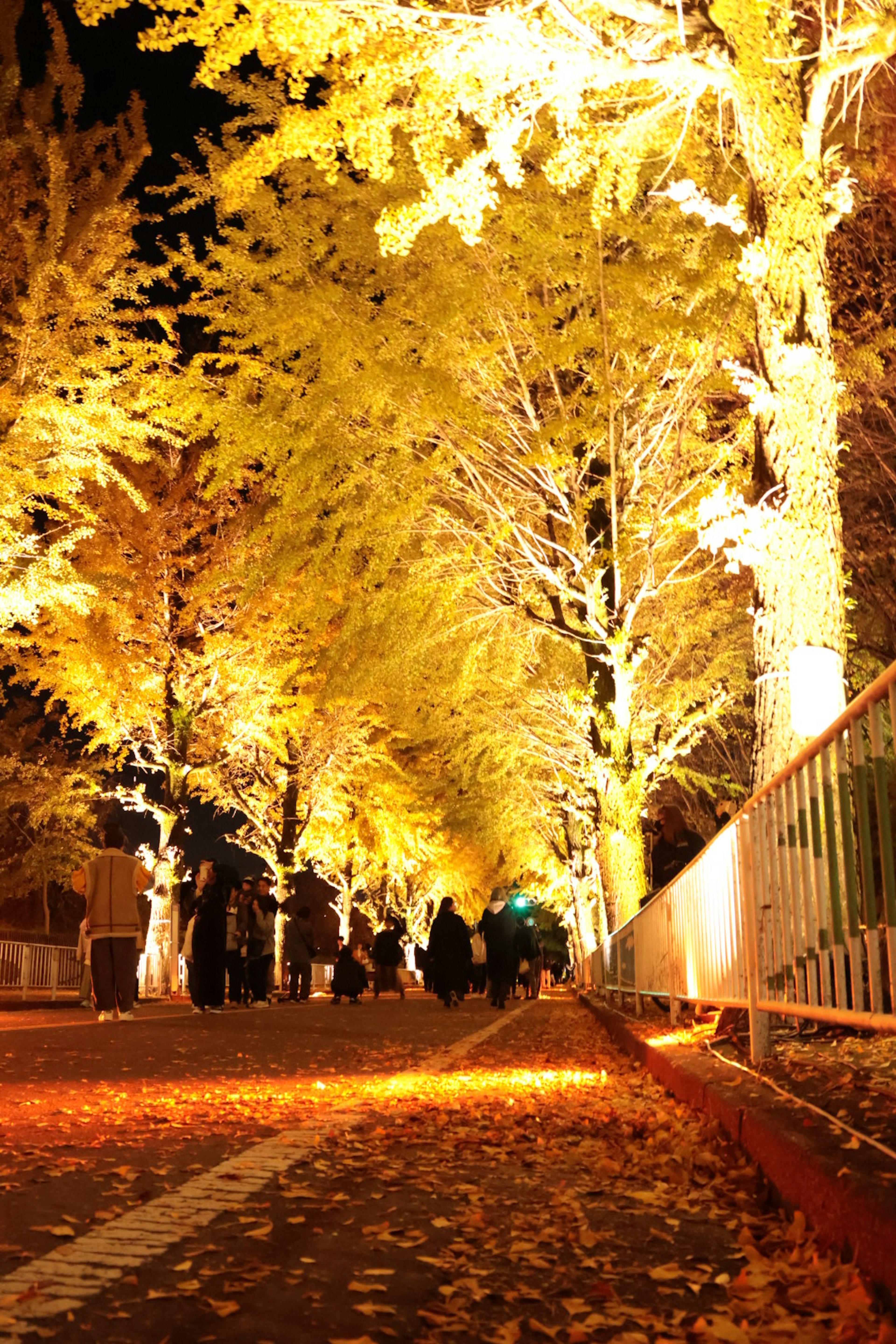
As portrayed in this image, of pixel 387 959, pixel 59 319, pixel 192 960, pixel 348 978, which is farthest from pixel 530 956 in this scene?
pixel 59 319

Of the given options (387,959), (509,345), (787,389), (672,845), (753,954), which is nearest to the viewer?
(753,954)

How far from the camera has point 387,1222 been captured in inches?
161

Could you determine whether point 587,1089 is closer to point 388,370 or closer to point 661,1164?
point 661,1164

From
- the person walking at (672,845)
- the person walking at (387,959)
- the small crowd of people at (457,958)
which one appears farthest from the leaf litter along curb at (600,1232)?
the person walking at (387,959)

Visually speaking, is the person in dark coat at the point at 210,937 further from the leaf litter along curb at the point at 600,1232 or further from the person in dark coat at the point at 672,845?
the leaf litter along curb at the point at 600,1232

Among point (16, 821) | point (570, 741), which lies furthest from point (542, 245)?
point (16, 821)

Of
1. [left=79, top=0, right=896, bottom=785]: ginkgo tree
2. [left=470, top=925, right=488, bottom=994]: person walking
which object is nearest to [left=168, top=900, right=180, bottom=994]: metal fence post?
[left=470, top=925, right=488, bottom=994]: person walking

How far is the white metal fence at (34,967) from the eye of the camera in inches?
849

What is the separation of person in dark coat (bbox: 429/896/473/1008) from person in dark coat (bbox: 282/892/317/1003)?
221cm

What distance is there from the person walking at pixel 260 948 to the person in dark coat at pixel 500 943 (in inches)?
120

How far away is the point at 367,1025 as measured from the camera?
588 inches

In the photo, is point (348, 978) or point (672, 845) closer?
point (672, 845)

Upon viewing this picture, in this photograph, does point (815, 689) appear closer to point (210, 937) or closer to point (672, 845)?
point (672, 845)

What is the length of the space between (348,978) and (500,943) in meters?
4.05
